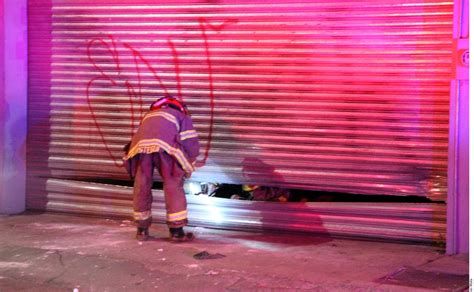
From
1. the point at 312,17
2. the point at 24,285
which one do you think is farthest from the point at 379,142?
the point at 24,285

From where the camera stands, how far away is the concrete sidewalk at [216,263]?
6.44m

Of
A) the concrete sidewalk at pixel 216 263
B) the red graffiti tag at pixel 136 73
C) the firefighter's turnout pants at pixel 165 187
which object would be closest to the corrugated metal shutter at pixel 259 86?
the red graffiti tag at pixel 136 73

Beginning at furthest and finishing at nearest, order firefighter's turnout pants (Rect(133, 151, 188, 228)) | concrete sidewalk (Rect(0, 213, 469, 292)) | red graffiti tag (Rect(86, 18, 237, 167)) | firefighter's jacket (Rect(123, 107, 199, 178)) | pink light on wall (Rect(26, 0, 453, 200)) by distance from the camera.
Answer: red graffiti tag (Rect(86, 18, 237, 167))
firefighter's turnout pants (Rect(133, 151, 188, 228))
firefighter's jacket (Rect(123, 107, 199, 178))
pink light on wall (Rect(26, 0, 453, 200))
concrete sidewalk (Rect(0, 213, 469, 292))

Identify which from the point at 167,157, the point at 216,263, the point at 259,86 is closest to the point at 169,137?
the point at 167,157

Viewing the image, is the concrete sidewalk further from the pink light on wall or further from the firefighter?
the pink light on wall

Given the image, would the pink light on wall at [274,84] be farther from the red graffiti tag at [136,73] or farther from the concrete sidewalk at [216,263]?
the concrete sidewalk at [216,263]

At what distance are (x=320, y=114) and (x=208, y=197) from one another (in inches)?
63.4

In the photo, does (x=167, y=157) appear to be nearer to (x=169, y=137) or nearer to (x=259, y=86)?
(x=169, y=137)

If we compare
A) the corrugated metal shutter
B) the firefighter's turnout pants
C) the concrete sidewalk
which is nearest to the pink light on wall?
the corrugated metal shutter

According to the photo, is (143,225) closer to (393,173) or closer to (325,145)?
(325,145)

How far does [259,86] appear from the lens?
8438 mm

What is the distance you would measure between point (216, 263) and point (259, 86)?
2146 millimetres

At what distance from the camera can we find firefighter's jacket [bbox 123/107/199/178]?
789cm

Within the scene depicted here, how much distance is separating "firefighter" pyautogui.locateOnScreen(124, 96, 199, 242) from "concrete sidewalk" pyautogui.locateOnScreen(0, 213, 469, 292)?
29cm
